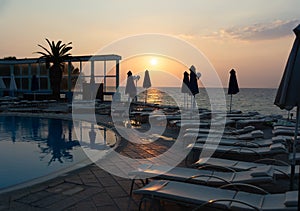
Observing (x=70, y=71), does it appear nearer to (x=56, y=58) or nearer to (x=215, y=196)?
(x=56, y=58)

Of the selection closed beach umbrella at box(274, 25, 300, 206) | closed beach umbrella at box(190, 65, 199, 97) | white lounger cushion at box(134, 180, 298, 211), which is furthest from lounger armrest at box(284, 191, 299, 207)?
closed beach umbrella at box(190, 65, 199, 97)

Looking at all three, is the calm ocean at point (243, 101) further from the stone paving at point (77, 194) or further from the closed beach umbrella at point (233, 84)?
the stone paving at point (77, 194)

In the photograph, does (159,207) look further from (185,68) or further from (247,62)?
(247,62)

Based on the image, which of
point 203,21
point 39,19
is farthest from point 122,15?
point 39,19

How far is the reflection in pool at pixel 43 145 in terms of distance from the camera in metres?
5.61

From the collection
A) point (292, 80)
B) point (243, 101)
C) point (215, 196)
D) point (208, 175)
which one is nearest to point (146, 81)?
point (208, 175)

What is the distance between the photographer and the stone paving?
11.4 ft

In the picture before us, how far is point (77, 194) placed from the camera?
384 centimetres

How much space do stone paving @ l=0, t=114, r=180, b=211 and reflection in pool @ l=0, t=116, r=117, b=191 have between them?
562mm

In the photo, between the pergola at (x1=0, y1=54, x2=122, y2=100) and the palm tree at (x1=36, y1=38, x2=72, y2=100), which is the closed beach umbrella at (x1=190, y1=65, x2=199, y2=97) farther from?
the palm tree at (x1=36, y1=38, x2=72, y2=100)

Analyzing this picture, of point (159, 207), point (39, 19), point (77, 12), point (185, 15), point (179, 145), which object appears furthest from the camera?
point (39, 19)

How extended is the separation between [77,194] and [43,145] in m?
4.82

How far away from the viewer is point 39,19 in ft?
48.2

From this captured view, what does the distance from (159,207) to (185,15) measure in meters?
10.2
